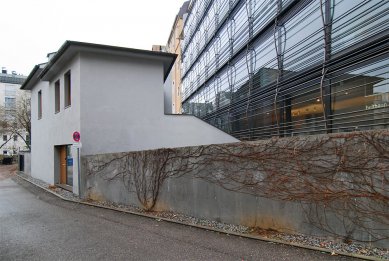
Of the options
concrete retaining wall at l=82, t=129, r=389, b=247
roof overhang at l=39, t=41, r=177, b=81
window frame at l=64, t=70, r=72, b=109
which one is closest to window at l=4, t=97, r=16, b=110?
roof overhang at l=39, t=41, r=177, b=81

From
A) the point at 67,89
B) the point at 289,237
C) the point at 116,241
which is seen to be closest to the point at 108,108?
the point at 67,89

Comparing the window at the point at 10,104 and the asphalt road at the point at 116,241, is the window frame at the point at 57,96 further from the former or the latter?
the window at the point at 10,104

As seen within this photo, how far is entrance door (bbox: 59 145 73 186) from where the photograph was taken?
15.2m

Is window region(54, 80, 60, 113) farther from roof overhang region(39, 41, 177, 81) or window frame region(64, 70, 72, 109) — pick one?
window frame region(64, 70, 72, 109)

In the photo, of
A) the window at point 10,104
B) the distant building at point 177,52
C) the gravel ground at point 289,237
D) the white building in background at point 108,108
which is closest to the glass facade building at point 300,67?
the white building in background at point 108,108

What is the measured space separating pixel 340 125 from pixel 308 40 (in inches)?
127

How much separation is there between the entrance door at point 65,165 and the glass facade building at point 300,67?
7927mm

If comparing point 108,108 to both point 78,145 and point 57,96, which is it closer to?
point 78,145

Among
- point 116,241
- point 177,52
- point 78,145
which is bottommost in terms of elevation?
point 116,241

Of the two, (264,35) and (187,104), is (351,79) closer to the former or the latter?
(264,35)

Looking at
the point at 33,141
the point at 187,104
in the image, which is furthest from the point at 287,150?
the point at 187,104

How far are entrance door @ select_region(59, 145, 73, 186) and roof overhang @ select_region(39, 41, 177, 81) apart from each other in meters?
3.94

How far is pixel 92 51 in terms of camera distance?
13953 millimetres

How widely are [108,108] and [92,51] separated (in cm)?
251
